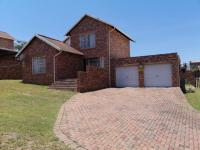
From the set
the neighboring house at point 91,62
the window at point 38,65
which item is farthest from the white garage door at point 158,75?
the window at point 38,65

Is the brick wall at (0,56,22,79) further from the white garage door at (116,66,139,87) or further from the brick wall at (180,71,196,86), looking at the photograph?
the brick wall at (180,71,196,86)

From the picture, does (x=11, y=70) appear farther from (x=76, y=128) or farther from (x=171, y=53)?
(x=76, y=128)

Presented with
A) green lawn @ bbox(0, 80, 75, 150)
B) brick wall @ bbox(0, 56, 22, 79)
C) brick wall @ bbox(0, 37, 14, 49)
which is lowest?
green lawn @ bbox(0, 80, 75, 150)

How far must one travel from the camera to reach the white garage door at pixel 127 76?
24.1 meters

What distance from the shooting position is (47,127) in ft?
27.3

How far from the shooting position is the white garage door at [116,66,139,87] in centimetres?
2411

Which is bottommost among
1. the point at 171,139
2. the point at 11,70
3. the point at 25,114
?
the point at 171,139

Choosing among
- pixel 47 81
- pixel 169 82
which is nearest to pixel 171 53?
pixel 169 82

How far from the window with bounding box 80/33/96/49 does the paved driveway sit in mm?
12429

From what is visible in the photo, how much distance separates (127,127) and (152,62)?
14763 millimetres

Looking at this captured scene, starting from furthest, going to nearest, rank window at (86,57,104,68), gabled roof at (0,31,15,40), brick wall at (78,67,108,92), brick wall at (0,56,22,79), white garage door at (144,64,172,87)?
gabled roof at (0,31,15,40) → brick wall at (0,56,22,79) → window at (86,57,104,68) → white garage door at (144,64,172,87) → brick wall at (78,67,108,92)

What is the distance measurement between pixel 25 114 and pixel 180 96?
12477mm

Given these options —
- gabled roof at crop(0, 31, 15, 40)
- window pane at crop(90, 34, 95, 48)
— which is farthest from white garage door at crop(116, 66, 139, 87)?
gabled roof at crop(0, 31, 15, 40)

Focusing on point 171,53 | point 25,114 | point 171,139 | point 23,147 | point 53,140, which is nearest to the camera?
point 23,147
